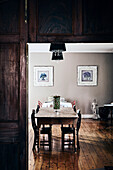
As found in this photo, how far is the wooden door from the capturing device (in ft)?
7.79

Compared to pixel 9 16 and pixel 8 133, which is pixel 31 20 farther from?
pixel 8 133

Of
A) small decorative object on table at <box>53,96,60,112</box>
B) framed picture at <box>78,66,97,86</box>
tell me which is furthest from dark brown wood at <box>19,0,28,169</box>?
framed picture at <box>78,66,97,86</box>

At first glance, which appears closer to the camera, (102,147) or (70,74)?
(102,147)

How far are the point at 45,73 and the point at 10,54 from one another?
629 cm

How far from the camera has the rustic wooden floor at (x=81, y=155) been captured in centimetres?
379

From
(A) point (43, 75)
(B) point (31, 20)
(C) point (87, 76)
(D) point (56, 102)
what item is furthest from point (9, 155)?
(C) point (87, 76)

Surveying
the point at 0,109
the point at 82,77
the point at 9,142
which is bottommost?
the point at 9,142

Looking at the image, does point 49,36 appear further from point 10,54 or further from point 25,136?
point 25,136

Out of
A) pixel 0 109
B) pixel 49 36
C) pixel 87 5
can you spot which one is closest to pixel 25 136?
pixel 0 109

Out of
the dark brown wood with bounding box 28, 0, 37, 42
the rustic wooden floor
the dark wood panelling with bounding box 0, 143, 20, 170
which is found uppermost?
the dark brown wood with bounding box 28, 0, 37, 42

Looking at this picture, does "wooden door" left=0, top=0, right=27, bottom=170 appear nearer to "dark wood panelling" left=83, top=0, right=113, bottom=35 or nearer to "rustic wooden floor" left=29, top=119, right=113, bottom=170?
"dark wood panelling" left=83, top=0, right=113, bottom=35

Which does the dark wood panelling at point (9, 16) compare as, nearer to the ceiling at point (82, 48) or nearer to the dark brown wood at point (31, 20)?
the dark brown wood at point (31, 20)

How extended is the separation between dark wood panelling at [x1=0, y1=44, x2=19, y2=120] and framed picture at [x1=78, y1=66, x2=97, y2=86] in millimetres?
6413

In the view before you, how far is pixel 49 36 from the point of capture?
7.82ft
